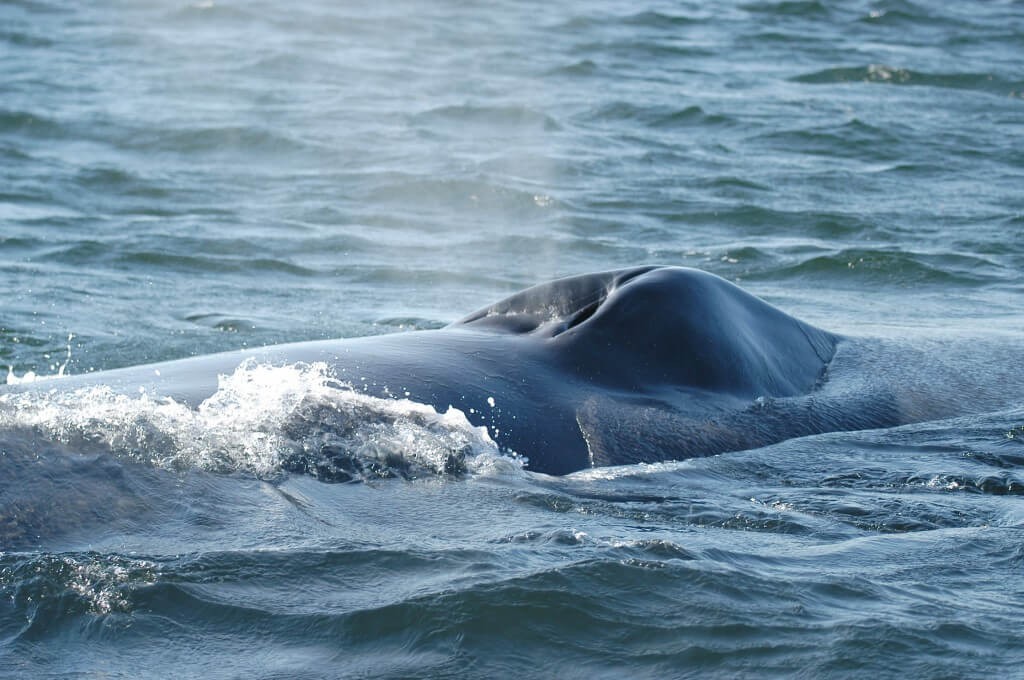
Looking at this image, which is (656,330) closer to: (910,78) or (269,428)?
(269,428)

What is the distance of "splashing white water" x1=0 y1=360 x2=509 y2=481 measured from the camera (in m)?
4.21

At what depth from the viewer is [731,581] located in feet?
13.0

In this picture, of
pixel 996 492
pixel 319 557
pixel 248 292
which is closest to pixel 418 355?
pixel 319 557

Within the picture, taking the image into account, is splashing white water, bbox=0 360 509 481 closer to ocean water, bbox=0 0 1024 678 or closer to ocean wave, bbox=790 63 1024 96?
ocean water, bbox=0 0 1024 678

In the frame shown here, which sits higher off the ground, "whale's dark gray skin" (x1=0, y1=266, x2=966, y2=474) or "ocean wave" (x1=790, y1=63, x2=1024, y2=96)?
"whale's dark gray skin" (x1=0, y1=266, x2=966, y2=474)

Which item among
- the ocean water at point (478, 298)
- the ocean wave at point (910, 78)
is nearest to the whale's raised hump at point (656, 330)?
the ocean water at point (478, 298)

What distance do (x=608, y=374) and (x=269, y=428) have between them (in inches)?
48.6

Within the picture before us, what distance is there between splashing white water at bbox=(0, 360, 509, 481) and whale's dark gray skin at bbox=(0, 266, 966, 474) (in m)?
0.10

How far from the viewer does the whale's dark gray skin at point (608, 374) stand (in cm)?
480

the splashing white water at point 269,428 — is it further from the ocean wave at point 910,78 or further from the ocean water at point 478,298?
the ocean wave at point 910,78

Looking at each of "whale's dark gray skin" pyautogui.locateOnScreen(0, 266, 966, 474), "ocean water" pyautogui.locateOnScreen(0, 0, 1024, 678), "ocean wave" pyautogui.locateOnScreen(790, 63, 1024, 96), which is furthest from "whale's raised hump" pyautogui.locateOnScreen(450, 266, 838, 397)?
"ocean wave" pyautogui.locateOnScreen(790, 63, 1024, 96)

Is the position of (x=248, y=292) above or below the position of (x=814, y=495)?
below

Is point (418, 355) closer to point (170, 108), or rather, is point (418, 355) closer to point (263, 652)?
point (263, 652)

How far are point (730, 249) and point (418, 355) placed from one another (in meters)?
7.58
